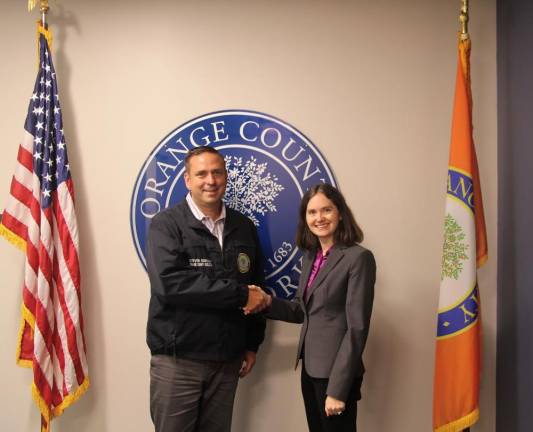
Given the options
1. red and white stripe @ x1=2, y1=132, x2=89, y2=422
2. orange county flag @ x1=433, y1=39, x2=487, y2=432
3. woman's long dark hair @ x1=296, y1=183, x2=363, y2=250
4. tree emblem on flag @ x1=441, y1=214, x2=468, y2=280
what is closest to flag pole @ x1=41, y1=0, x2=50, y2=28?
red and white stripe @ x1=2, y1=132, x2=89, y2=422

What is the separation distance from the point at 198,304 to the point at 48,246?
887 millimetres

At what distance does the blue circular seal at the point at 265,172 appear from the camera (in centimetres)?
232

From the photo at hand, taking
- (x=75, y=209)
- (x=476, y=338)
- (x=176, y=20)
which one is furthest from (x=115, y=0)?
(x=476, y=338)

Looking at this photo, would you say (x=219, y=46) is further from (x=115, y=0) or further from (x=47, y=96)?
(x=47, y=96)

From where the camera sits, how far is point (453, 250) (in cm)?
203

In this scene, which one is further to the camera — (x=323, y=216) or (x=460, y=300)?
(x=460, y=300)

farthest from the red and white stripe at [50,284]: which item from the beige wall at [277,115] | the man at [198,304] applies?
the man at [198,304]

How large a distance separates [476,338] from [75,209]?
200 centimetres

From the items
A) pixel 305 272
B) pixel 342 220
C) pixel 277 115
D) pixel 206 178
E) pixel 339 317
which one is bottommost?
pixel 339 317

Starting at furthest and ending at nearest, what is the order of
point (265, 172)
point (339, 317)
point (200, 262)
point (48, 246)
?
point (265, 172) < point (48, 246) < point (200, 262) < point (339, 317)

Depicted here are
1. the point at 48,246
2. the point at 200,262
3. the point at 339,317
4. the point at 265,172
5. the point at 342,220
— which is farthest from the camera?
the point at 265,172

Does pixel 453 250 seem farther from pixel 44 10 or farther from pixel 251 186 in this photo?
pixel 44 10

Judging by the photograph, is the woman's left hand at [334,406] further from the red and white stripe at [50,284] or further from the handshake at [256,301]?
the red and white stripe at [50,284]

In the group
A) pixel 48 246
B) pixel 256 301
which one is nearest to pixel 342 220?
pixel 256 301
